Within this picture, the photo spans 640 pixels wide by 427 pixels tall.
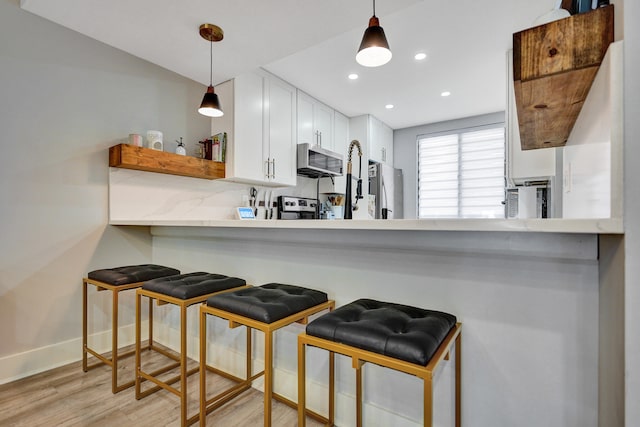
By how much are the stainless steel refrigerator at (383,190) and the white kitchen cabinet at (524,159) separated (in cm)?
209

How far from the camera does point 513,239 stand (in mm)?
1021

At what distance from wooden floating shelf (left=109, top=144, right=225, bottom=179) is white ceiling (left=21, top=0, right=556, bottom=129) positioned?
0.81m

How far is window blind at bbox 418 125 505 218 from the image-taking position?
429 centimetres

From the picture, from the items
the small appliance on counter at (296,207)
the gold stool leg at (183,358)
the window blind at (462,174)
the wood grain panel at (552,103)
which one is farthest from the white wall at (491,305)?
the window blind at (462,174)

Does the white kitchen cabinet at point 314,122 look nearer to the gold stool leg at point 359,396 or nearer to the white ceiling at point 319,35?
the white ceiling at point 319,35

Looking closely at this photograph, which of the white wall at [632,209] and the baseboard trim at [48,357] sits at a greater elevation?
the white wall at [632,209]

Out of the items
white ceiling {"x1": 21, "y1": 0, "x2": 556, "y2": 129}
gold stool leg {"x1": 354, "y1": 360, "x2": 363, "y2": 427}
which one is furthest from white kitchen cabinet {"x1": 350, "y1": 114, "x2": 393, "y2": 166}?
gold stool leg {"x1": 354, "y1": 360, "x2": 363, "y2": 427}

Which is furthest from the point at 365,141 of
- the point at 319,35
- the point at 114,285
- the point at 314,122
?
the point at 114,285

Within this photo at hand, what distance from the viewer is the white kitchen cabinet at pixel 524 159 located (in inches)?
75.9

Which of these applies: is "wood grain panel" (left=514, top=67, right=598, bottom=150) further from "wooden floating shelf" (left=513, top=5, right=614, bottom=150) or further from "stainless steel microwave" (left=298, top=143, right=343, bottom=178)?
"stainless steel microwave" (left=298, top=143, right=343, bottom=178)

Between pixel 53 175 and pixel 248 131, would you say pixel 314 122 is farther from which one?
pixel 53 175

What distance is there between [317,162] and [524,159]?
7.14 ft

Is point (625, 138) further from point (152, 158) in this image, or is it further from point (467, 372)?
point (152, 158)

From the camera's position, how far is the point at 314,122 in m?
3.79
